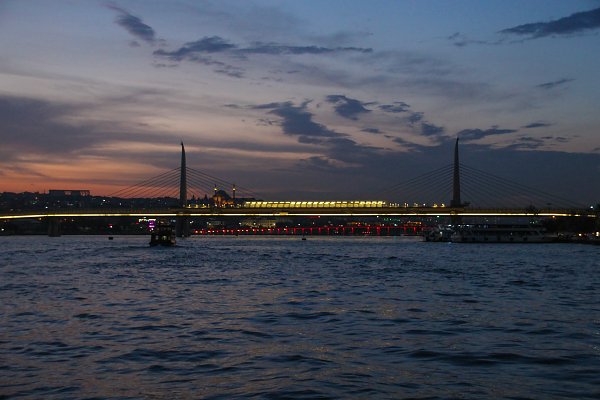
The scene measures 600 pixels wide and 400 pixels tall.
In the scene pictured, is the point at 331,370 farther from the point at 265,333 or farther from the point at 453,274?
the point at 453,274

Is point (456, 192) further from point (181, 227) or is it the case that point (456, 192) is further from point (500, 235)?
point (181, 227)

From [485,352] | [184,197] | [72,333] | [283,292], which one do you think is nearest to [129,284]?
[283,292]

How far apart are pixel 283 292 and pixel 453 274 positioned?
1467cm

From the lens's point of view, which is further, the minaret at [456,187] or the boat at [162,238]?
the minaret at [456,187]

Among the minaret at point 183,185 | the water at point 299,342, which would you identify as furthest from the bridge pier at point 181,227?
the water at point 299,342

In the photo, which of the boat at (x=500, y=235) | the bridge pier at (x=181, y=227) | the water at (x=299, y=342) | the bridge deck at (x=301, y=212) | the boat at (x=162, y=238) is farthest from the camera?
the bridge pier at (x=181, y=227)

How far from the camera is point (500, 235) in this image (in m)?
121

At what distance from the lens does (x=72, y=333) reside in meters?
16.7

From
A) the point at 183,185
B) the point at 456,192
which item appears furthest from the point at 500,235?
the point at 183,185

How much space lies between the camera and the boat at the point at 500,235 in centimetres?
12044

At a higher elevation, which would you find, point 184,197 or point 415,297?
point 184,197

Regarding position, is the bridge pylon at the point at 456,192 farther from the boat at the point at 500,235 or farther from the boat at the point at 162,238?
the boat at the point at 162,238

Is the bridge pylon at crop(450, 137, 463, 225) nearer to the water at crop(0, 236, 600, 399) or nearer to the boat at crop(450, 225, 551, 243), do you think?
the boat at crop(450, 225, 551, 243)

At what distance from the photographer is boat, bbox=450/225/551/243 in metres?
120
